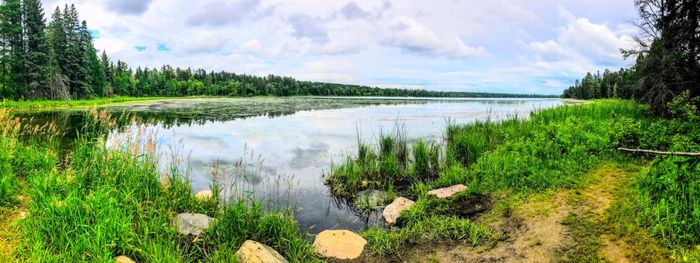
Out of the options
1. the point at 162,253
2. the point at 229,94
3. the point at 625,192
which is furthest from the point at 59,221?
the point at 229,94

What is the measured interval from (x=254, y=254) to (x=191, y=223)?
4.33 ft

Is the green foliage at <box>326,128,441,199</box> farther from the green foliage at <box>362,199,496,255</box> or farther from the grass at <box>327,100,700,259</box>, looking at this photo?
the green foliage at <box>362,199,496,255</box>

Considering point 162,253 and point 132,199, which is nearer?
point 162,253

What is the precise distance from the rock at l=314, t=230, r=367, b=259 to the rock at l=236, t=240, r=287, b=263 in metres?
0.77

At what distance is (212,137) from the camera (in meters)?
15.7

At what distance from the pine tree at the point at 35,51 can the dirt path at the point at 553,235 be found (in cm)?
5007

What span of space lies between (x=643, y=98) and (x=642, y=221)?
1673cm

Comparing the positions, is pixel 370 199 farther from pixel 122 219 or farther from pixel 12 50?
pixel 12 50

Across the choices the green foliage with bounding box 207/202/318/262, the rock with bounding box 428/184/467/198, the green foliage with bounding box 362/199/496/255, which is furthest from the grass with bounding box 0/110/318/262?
the rock with bounding box 428/184/467/198

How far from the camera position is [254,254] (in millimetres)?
4457

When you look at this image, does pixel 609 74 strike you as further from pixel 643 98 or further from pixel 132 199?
pixel 132 199

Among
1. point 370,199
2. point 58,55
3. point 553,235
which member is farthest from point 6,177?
point 58,55

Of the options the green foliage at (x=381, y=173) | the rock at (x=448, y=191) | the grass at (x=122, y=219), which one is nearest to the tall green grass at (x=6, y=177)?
the grass at (x=122, y=219)

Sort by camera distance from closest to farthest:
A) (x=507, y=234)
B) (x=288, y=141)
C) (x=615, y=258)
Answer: (x=615, y=258) → (x=507, y=234) → (x=288, y=141)
